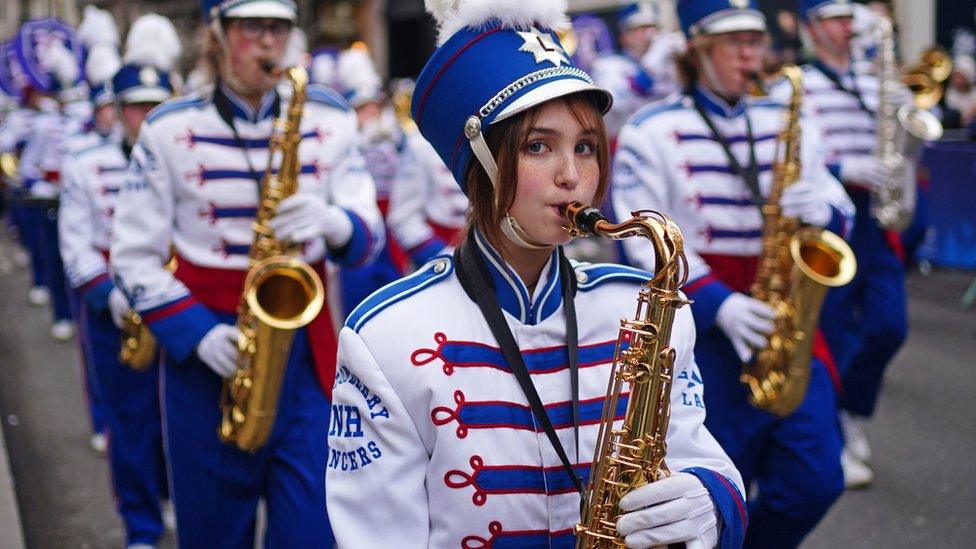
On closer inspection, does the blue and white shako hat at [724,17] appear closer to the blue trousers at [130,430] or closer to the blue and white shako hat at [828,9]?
the blue and white shako hat at [828,9]

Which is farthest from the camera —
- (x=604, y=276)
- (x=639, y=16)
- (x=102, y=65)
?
(x=639, y=16)

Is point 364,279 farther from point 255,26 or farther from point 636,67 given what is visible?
point 636,67

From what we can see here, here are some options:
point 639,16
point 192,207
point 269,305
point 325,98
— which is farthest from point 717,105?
point 639,16

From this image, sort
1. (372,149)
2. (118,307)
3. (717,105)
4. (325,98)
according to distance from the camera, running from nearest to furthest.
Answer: (325,98)
(717,105)
(118,307)
(372,149)

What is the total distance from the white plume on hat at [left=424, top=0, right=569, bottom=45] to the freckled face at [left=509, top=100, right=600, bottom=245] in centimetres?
21

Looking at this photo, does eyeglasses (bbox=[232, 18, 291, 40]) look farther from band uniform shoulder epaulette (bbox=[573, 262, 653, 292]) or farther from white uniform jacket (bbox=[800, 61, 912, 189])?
white uniform jacket (bbox=[800, 61, 912, 189])

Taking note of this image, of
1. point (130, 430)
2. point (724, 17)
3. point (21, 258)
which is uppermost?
point (724, 17)

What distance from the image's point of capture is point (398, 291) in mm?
2686

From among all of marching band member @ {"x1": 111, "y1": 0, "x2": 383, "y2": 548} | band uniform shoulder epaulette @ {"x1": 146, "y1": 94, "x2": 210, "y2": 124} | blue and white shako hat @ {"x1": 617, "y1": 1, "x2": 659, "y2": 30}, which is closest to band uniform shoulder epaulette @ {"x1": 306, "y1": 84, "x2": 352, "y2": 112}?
marching band member @ {"x1": 111, "y1": 0, "x2": 383, "y2": 548}

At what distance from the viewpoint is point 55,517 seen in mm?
6527

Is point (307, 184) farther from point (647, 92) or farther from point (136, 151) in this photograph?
point (647, 92)

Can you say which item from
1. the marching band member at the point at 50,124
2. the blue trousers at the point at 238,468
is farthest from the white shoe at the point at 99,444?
the blue trousers at the point at 238,468

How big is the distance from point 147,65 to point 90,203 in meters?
0.82

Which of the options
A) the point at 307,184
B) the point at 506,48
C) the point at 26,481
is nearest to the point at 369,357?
the point at 506,48
